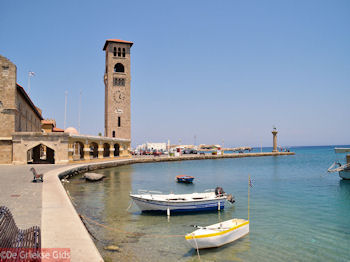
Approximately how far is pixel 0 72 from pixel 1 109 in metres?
5.05

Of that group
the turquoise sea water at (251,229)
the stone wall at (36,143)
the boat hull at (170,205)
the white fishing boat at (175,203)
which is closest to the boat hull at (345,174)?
the turquoise sea water at (251,229)

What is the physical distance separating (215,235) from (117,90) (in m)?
64.0

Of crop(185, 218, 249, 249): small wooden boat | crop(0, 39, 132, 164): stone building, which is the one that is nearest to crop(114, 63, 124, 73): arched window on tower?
crop(0, 39, 132, 164): stone building

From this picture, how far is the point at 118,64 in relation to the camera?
244 feet

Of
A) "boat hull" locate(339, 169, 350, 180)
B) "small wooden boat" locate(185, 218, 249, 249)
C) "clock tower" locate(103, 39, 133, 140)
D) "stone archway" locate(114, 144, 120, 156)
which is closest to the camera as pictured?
"small wooden boat" locate(185, 218, 249, 249)

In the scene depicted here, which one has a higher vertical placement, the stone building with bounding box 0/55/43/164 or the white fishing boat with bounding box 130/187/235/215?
the stone building with bounding box 0/55/43/164

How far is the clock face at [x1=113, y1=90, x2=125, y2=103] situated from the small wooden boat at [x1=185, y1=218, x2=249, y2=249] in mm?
61955

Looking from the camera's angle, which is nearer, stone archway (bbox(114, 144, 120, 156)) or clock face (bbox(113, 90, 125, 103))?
stone archway (bbox(114, 144, 120, 156))

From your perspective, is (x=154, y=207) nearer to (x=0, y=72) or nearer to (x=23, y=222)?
(x=23, y=222)

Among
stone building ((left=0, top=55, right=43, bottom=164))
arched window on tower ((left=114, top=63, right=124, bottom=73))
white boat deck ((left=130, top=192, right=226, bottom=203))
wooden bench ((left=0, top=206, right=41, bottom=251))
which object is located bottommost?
white boat deck ((left=130, top=192, right=226, bottom=203))

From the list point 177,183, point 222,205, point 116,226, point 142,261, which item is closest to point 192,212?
point 222,205

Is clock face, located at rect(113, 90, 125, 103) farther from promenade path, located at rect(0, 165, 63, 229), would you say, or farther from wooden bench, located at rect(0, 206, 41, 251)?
wooden bench, located at rect(0, 206, 41, 251)

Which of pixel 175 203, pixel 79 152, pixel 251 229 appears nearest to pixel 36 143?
pixel 79 152

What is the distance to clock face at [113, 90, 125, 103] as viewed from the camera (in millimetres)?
72125
